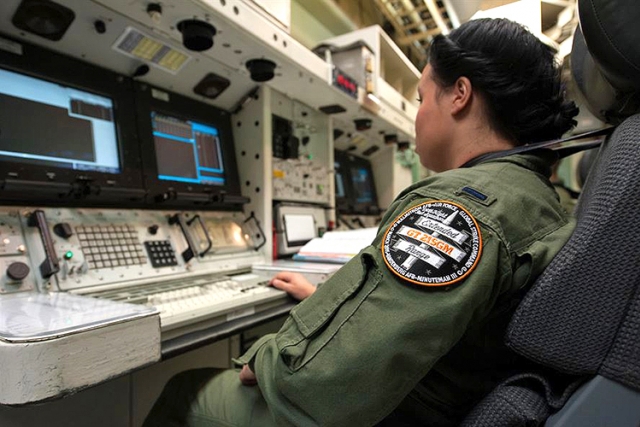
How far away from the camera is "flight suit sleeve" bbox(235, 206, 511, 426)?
0.58 meters

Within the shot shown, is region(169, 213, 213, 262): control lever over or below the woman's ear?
below

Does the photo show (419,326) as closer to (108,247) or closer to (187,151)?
(108,247)

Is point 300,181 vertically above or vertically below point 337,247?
above

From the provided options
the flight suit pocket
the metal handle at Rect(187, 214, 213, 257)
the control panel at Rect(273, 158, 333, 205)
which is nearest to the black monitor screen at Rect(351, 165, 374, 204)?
the control panel at Rect(273, 158, 333, 205)

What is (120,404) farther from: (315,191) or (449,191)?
(315,191)

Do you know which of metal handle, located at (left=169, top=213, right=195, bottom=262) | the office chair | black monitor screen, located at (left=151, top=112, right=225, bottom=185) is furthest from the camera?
black monitor screen, located at (left=151, top=112, right=225, bottom=185)

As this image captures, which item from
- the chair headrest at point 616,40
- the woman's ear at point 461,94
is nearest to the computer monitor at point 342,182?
the woman's ear at point 461,94

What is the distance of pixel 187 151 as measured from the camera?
1807 mm

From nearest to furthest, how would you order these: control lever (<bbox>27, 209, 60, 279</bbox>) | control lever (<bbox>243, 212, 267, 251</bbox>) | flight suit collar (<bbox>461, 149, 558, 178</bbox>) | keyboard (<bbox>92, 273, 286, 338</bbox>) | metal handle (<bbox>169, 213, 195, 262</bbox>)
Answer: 1. flight suit collar (<bbox>461, 149, 558, 178</bbox>)
2. keyboard (<bbox>92, 273, 286, 338</bbox>)
3. control lever (<bbox>27, 209, 60, 279</bbox>)
4. metal handle (<bbox>169, 213, 195, 262</bbox>)
5. control lever (<bbox>243, 212, 267, 251</bbox>)

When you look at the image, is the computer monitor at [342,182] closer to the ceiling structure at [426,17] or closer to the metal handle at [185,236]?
the ceiling structure at [426,17]

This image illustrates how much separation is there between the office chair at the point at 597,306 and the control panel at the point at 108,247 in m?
1.15

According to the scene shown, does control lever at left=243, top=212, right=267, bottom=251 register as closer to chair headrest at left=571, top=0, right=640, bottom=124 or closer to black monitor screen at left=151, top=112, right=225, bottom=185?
black monitor screen at left=151, top=112, right=225, bottom=185

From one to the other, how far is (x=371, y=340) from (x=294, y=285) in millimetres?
756

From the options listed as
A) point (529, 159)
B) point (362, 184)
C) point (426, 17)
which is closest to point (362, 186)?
point (362, 184)
